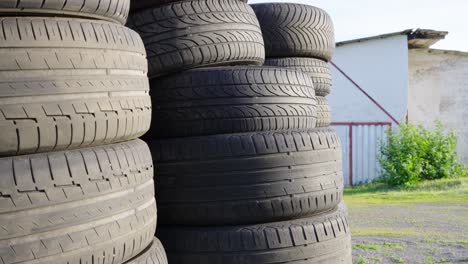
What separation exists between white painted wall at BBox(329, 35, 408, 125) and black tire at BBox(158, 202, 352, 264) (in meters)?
13.2

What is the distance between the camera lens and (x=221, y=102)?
3475mm

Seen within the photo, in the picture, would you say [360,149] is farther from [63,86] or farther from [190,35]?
[63,86]

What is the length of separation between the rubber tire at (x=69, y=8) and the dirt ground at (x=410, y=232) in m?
3.30

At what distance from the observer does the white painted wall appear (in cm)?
1680

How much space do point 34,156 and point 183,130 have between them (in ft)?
4.29

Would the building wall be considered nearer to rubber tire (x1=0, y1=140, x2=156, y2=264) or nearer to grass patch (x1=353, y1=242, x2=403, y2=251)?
grass patch (x1=353, y1=242, x2=403, y2=251)

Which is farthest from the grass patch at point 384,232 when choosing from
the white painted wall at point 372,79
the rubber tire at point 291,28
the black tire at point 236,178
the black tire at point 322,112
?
the white painted wall at point 372,79

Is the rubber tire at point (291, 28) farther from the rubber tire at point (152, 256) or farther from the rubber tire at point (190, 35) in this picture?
the rubber tire at point (152, 256)

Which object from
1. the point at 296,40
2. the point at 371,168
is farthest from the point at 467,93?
the point at 296,40

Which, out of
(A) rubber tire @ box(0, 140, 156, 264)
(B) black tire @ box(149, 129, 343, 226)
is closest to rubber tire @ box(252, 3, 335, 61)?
(B) black tire @ box(149, 129, 343, 226)

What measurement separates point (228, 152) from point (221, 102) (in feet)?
1.02

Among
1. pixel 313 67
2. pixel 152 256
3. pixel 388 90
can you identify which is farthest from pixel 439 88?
pixel 152 256

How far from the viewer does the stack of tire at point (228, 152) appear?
11.1 ft

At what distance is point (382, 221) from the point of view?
25.3 ft
